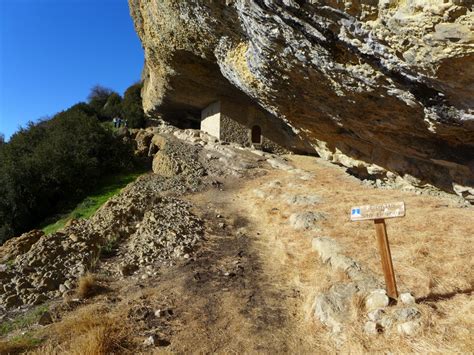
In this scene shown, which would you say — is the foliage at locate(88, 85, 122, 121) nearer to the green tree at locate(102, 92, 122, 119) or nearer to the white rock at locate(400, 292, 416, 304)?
the green tree at locate(102, 92, 122, 119)

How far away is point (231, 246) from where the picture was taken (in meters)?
7.73

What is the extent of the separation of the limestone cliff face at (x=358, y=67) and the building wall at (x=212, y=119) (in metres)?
5.34

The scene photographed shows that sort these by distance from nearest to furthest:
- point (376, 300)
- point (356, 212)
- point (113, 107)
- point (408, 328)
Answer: point (408, 328) → point (376, 300) → point (356, 212) → point (113, 107)

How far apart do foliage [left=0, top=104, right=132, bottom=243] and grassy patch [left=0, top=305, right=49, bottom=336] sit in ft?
29.3

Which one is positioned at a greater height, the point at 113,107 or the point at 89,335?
the point at 113,107

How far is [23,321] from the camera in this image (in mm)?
5227

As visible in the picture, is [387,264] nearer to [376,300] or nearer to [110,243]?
[376,300]

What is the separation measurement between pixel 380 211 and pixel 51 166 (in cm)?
1520

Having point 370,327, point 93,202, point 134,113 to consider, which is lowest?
point 370,327

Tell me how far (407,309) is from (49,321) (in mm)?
4952

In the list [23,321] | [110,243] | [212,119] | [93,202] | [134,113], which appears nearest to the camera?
[23,321]

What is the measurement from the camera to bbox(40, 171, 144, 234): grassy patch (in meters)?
12.5

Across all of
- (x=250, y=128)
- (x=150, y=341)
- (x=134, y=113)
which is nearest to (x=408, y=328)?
(x=150, y=341)

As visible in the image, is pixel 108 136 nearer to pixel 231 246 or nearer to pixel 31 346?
pixel 231 246
